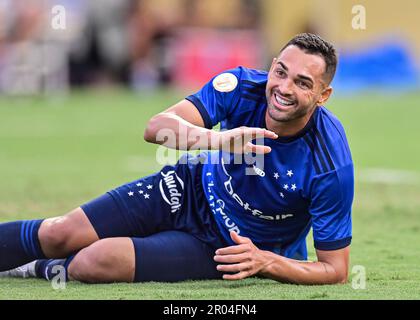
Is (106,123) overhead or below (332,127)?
below

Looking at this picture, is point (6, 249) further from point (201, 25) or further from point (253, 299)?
point (201, 25)

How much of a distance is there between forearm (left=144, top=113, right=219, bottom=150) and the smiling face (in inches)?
19.9

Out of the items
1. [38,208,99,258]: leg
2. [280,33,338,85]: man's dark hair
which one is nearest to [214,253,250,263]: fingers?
[38,208,99,258]: leg

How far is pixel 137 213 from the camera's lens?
673 cm

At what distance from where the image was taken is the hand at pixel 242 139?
5711 millimetres

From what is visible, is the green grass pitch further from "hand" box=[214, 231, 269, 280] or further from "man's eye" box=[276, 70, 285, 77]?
"man's eye" box=[276, 70, 285, 77]

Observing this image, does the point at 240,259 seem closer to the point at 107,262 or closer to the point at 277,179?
the point at 277,179

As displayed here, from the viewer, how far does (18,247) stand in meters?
6.53

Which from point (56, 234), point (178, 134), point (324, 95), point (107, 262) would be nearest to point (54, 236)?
point (56, 234)

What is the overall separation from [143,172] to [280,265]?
21.3ft

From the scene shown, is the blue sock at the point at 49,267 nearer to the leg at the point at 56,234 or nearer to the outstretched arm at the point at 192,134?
the leg at the point at 56,234

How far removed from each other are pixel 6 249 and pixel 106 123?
12.4 meters

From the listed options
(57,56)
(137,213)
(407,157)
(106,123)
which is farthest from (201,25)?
(137,213)

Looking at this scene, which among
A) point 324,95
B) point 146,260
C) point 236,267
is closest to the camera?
point 236,267
